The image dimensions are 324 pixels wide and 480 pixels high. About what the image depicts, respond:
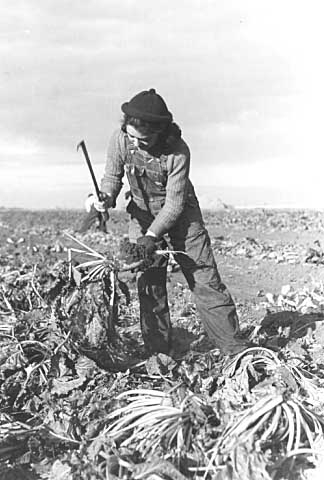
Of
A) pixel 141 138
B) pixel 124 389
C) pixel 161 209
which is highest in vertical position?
pixel 141 138

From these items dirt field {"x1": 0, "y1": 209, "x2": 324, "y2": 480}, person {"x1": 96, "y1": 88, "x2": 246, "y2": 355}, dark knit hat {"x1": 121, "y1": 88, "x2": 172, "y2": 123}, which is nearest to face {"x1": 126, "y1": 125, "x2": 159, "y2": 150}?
person {"x1": 96, "y1": 88, "x2": 246, "y2": 355}

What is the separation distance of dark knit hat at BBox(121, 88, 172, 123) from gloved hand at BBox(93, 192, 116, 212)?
551mm

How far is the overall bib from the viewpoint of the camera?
456 centimetres

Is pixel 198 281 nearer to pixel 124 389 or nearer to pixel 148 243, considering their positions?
pixel 148 243

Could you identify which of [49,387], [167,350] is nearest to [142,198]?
[167,350]

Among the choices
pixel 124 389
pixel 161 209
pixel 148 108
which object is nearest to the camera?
pixel 124 389

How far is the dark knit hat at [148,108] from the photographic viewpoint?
13.9 feet

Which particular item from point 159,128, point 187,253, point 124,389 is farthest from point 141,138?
point 124,389

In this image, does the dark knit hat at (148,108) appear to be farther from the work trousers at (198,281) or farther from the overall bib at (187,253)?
the work trousers at (198,281)

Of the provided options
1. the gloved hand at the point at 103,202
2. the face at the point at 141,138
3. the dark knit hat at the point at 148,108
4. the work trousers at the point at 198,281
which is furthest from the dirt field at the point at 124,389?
the dark knit hat at the point at 148,108

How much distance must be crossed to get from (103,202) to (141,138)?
0.45 m

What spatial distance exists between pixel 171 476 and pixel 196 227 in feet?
6.47

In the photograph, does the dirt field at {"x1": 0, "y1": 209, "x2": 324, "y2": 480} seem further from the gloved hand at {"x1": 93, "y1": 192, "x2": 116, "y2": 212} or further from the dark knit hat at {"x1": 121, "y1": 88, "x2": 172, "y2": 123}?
the dark knit hat at {"x1": 121, "y1": 88, "x2": 172, "y2": 123}

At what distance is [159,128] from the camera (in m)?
4.32
